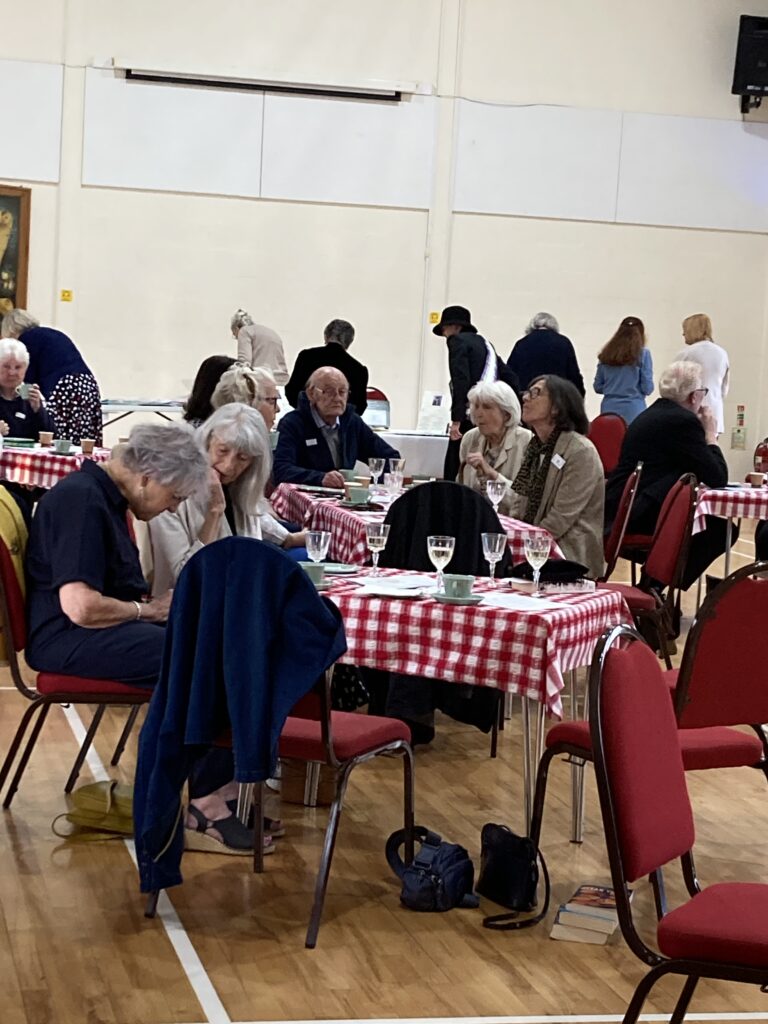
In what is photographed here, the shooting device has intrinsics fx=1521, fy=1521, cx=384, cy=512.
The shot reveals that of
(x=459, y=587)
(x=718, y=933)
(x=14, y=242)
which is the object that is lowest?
(x=718, y=933)

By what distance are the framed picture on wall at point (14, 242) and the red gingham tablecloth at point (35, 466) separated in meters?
5.76

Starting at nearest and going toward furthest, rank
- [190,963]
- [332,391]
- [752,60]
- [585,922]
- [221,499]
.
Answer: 1. [190,963]
2. [585,922]
3. [221,499]
4. [332,391]
5. [752,60]

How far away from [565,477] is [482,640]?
2415 mm

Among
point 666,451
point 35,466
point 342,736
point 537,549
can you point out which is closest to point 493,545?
point 537,549

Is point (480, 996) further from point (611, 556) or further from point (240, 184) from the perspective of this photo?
point (240, 184)

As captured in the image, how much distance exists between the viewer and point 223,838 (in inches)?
159

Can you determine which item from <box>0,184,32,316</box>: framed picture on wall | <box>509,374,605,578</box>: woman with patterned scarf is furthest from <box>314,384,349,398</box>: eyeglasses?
<box>0,184,32,316</box>: framed picture on wall

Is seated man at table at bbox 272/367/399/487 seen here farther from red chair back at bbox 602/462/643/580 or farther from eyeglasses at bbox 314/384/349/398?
red chair back at bbox 602/462/643/580

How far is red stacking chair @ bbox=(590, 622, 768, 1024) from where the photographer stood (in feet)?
7.73

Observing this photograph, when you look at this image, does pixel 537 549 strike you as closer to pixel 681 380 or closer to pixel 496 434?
pixel 496 434

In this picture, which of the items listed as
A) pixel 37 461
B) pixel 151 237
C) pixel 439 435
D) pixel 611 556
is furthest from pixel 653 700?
pixel 151 237

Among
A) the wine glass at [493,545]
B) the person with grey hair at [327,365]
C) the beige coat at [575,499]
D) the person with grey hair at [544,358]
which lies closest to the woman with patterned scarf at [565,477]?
the beige coat at [575,499]

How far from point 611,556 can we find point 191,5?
8.17 metres

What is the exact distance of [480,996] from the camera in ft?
10.4
